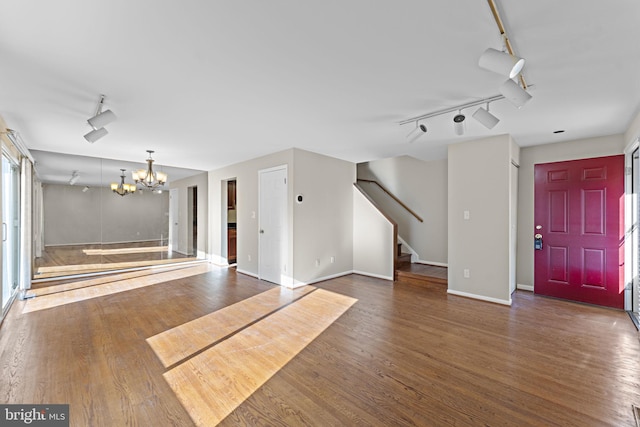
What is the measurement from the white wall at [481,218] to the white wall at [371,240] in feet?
3.95

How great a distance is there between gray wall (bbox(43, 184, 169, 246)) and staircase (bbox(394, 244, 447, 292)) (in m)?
5.56

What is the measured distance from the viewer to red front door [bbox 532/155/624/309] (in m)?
3.64

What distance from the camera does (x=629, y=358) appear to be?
2.44m

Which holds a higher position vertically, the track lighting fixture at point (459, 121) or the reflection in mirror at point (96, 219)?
the track lighting fixture at point (459, 121)

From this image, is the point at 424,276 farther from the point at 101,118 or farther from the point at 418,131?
the point at 101,118

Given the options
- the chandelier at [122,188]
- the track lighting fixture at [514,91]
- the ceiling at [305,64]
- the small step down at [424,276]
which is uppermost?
the ceiling at [305,64]

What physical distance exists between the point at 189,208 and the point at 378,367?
6443mm

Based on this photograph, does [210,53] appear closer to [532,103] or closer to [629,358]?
[532,103]

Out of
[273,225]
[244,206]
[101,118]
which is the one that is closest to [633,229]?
[273,225]

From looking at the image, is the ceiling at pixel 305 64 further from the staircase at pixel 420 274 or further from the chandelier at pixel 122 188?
the chandelier at pixel 122 188

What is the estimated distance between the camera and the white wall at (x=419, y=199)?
5730 millimetres

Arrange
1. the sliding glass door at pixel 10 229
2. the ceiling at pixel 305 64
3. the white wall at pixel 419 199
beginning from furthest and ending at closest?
1. the white wall at pixel 419 199
2. the sliding glass door at pixel 10 229
3. the ceiling at pixel 305 64

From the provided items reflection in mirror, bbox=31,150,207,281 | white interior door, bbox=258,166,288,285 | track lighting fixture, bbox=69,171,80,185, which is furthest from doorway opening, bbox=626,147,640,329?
track lighting fixture, bbox=69,171,80,185

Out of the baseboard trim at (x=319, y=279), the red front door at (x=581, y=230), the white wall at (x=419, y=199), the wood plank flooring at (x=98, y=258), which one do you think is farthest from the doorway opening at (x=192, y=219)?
the red front door at (x=581, y=230)
